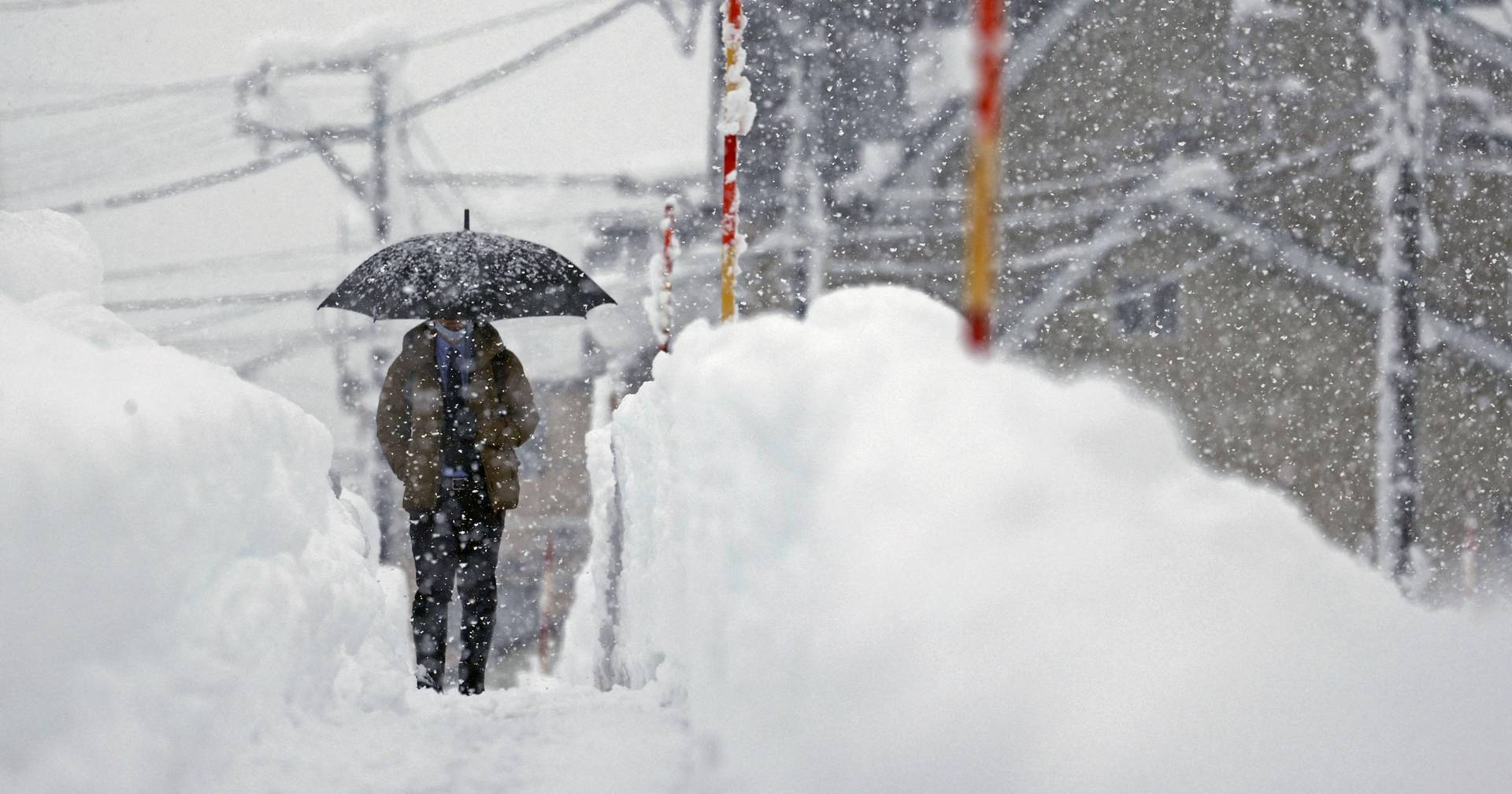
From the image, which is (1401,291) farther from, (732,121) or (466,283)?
(466,283)

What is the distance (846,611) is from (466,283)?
3.30 metres

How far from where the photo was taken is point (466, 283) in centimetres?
536

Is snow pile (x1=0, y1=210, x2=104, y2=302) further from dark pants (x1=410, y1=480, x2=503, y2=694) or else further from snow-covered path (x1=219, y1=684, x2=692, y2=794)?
snow-covered path (x1=219, y1=684, x2=692, y2=794)

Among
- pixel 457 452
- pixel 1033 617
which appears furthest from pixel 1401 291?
pixel 1033 617

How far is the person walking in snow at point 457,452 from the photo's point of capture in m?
5.12

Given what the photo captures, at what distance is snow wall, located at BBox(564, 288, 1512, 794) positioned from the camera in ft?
7.34

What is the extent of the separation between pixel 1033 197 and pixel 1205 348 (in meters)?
2.87

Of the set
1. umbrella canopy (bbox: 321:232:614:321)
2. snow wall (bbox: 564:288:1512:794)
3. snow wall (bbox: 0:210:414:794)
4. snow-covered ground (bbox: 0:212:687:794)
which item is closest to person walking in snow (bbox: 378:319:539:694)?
umbrella canopy (bbox: 321:232:614:321)

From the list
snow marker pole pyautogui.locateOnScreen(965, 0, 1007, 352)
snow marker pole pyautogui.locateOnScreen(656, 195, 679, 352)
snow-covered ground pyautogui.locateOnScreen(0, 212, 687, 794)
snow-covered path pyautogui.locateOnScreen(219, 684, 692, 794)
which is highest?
snow marker pole pyautogui.locateOnScreen(965, 0, 1007, 352)

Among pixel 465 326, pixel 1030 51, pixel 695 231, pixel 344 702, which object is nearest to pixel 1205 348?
pixel 1030 51

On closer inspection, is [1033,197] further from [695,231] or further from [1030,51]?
[695,231]

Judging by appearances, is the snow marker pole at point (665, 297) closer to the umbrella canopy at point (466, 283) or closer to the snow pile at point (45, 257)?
the umbrella canopy at point (466, 283)

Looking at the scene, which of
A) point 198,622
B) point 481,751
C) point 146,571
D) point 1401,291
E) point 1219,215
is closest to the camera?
point 146,571

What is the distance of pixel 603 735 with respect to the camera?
4.00 meters
